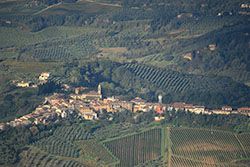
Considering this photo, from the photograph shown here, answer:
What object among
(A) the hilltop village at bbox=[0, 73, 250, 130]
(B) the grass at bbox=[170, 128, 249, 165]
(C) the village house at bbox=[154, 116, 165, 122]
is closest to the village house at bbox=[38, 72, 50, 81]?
(A) the hilltop village at bbox=[0, 73, 250, 130]

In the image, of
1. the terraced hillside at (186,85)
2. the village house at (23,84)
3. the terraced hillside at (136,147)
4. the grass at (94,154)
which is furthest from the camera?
the village house at (23,84)

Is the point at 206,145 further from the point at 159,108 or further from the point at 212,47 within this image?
the point at 212,47

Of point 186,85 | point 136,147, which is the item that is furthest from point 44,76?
point 136,147

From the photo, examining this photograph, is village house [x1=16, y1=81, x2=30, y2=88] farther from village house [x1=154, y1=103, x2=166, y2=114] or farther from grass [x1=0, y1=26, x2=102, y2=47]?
grass [x1=0, y1=26, x2=102, y2=47]

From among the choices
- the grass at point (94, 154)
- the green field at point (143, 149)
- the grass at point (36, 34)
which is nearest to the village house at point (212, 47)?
the grass at point (36, 34)

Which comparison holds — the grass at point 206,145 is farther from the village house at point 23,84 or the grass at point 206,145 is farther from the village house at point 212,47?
the village house at point 212,47

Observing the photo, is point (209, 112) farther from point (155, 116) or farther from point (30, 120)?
point (30, 120)

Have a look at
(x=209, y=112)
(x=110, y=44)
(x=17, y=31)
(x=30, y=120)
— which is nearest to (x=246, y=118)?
(x=209, y=112)
